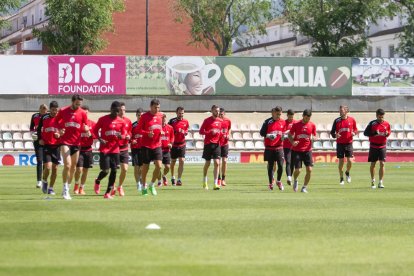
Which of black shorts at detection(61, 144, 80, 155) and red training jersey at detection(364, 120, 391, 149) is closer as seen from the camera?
black shorts at detection(61, 144, 80, 155)

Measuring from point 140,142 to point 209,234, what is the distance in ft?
31.0

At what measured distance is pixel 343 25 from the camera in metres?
77.2

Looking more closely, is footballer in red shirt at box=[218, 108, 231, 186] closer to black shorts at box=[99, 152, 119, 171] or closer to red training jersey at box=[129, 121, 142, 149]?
red training jersey at box=[129, 121, 142, 149]

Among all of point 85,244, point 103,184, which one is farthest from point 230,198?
point 85,244

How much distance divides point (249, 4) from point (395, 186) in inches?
2406

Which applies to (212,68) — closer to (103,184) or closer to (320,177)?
(320,177)

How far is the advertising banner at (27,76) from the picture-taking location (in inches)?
2078

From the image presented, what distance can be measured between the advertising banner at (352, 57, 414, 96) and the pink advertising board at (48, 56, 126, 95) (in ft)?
40.9

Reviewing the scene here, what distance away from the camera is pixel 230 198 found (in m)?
23.1

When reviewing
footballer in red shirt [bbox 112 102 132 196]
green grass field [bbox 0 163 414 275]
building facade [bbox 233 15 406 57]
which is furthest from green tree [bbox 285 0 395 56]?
footballer in red shirt [bbox 112 102 132 196]

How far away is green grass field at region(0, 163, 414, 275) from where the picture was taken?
38.3ft

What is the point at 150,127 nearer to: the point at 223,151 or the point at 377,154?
the point at 223,151

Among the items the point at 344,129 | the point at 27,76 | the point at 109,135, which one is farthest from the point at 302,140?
the point at 27,76

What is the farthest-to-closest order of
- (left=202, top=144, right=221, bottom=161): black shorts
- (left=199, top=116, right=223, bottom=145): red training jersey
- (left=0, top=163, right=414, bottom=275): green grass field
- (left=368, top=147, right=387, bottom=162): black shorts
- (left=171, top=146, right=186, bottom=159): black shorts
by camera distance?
(left=171, top=146, right=186, bottom=159): black shorts, (left=368, top=147, right=387, bottom=162): black shorts, (left=199, top=116, right=223, bottom=145): red training jersey, (left=202, top=144, right=221, bottom=161): black shorts, (left=0, top=163, right=414, bottom=275): green grass field
